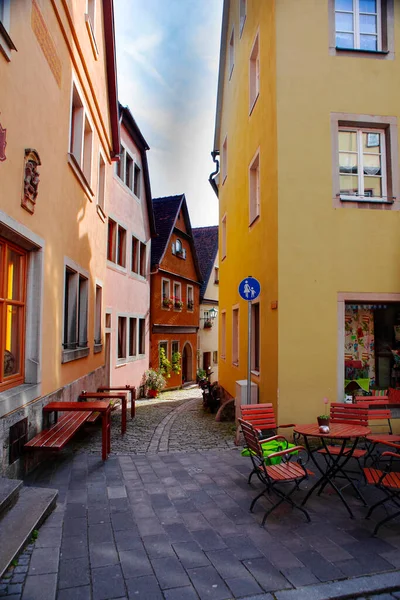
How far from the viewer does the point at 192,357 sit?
84.8 ft

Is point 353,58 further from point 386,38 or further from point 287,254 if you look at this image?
point 287,254

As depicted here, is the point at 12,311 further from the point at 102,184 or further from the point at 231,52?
the point at 231,52

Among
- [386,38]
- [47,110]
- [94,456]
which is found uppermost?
[386,38]

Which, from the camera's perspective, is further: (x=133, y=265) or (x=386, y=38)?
(x=133, y=265)

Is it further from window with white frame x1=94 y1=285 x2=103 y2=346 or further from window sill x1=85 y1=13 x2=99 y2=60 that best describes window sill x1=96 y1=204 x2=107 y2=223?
window sill x1=85 y1=13 x2=99 y2=60

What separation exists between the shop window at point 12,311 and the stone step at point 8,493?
1.26m

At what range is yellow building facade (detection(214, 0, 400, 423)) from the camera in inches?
299

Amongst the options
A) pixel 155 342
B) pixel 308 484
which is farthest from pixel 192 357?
pixel 308 484

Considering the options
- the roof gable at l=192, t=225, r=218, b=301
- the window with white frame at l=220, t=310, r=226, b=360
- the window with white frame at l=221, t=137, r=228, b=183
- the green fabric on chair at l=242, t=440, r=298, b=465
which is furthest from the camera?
the roof gable at l=192, t=225, r=218, b=301

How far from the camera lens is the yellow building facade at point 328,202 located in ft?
24.9

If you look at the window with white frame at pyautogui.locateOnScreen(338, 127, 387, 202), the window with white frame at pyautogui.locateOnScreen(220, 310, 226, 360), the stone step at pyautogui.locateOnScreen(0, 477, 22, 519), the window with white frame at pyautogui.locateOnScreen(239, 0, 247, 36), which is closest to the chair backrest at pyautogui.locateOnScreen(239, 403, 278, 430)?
the stone step at pyautogui.locateOnScreen(0, 477, 22, 519)

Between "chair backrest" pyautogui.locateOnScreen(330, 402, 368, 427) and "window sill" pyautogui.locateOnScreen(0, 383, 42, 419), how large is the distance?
4039mm

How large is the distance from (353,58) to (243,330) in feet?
20.3

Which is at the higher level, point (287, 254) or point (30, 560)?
point (287, 254)
